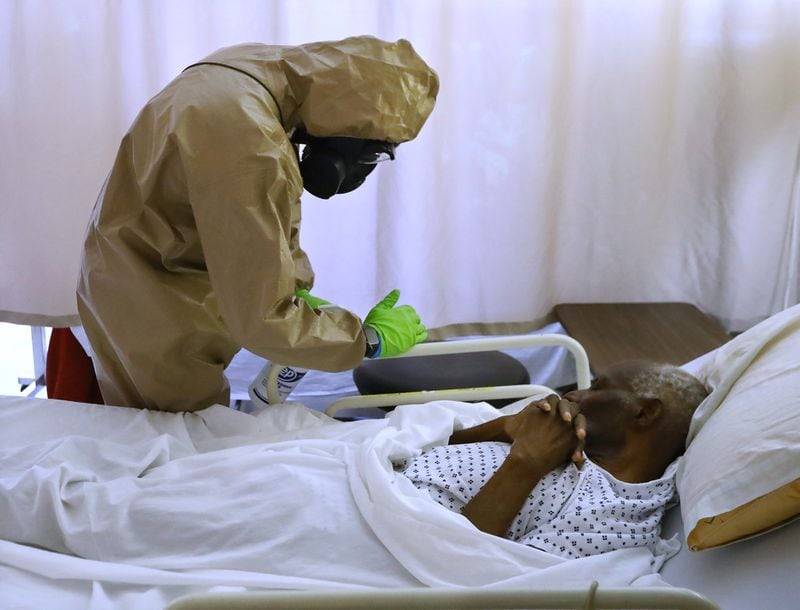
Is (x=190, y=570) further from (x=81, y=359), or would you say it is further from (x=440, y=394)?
(x=81, y=359)

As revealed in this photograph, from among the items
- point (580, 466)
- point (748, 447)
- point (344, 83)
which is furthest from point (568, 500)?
point (344, 83)

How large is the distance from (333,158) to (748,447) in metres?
1.10

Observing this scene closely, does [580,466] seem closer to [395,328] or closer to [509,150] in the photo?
[395,328]

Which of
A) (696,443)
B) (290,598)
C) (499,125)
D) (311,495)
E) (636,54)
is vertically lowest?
(311,495)

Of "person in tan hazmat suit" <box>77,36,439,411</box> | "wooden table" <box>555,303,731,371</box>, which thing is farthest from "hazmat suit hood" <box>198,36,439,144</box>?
"wooden table" <box>555,303,731,371</box>

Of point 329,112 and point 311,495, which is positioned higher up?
point 329,112

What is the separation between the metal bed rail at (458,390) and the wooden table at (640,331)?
42 centimetres

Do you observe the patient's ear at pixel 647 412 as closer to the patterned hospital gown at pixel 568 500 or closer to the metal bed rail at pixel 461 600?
the patterned hospital gown at pixel 568 500

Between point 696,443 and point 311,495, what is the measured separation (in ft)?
2.20

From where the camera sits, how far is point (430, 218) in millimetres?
2986

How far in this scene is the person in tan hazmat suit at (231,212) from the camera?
1.85 metres

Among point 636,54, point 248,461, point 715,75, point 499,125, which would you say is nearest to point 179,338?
point 248,461

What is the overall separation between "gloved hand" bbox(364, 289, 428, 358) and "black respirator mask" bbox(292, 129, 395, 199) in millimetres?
312

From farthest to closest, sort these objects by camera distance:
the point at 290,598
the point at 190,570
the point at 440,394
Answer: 1. the point at 440,394
2. the point at 190,570
3. the point at 290,598
